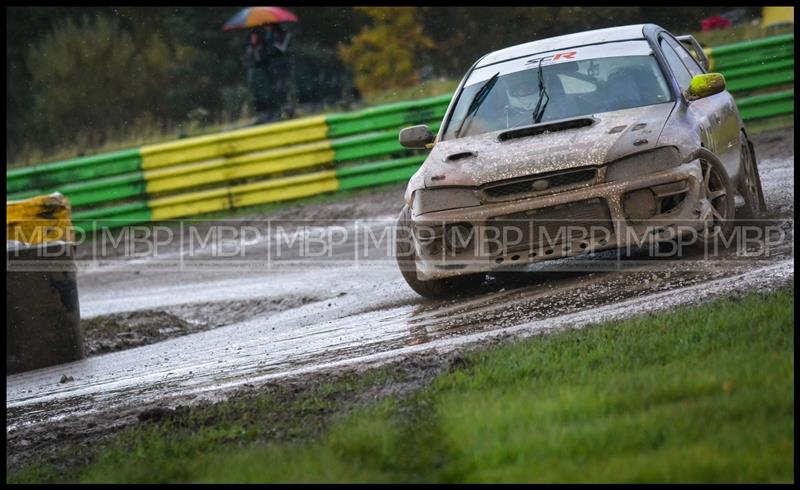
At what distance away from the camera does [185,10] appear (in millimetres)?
37406

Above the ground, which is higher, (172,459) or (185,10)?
(185,10)

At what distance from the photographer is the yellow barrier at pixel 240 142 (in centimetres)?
1792

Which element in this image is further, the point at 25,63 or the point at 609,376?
the point at 25,63

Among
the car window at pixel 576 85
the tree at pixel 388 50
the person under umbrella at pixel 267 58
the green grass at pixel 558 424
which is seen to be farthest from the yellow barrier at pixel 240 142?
the tree at pixel 388 50

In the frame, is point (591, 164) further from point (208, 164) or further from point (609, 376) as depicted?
point (208, 164)

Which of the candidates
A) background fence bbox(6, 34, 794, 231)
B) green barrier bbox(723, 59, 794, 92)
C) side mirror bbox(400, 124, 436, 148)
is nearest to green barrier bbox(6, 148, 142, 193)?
background fence bbox(6, 34, 794, 231)

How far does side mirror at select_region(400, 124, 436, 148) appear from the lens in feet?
30.7

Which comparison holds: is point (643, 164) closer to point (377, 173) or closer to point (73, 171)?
point (377, 173)

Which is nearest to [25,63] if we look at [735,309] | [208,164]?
[208,164]

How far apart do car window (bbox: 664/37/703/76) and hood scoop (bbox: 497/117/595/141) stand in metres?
1.72

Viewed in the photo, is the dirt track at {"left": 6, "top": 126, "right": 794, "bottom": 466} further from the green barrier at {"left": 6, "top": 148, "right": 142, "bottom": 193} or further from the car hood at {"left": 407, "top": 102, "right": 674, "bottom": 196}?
the green barrier at {"left": 6, "top": 148, "right": 142, "bottom": 193}

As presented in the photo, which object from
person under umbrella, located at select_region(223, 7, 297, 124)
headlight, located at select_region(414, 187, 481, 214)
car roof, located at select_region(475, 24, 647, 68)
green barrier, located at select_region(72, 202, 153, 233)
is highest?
person under umbrella, located at select_region(223, 7, 297, 124)

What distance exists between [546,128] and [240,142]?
999 cm

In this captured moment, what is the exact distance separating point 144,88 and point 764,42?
23980 millimetres
